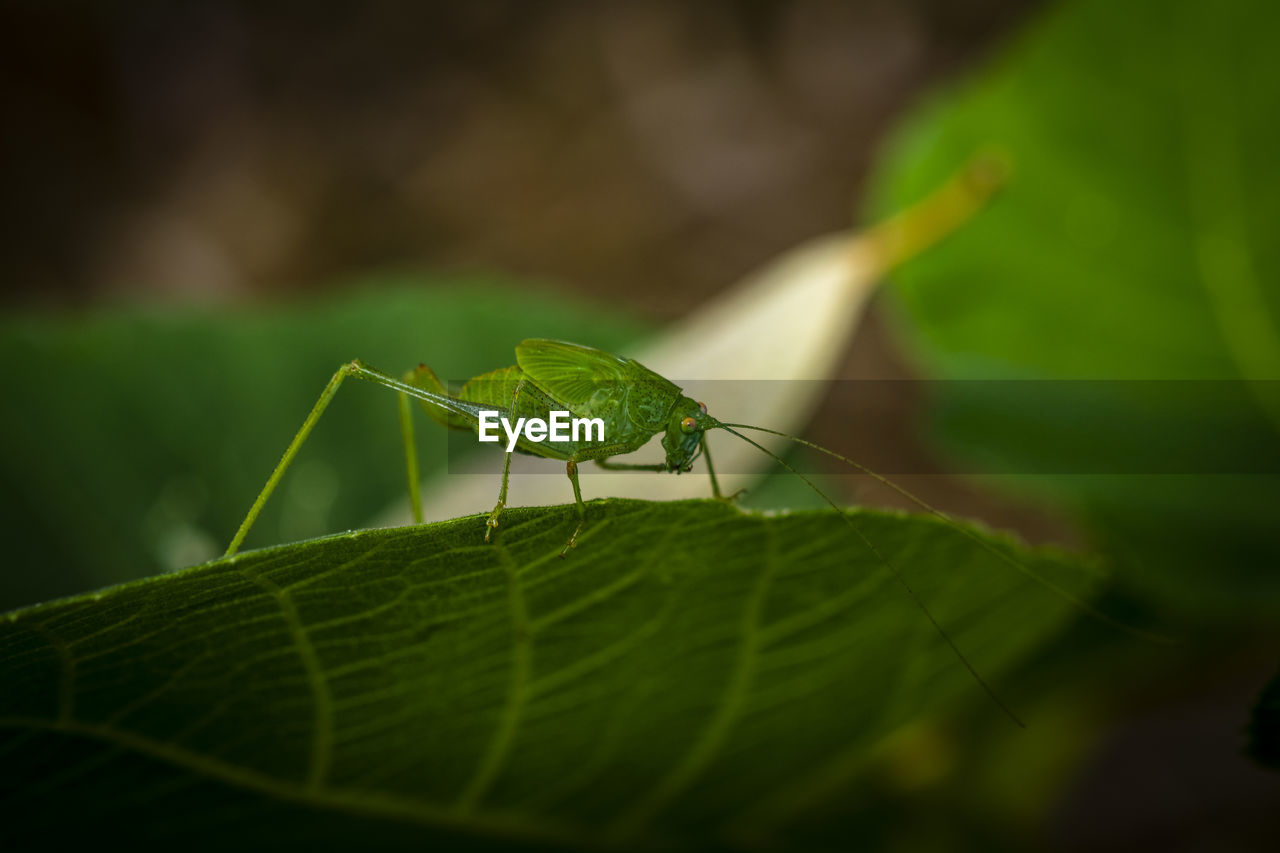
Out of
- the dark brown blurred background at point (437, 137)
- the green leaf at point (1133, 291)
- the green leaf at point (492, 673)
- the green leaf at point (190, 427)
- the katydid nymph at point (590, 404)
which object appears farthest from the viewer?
the dark brown blurred background at point (437, 137)

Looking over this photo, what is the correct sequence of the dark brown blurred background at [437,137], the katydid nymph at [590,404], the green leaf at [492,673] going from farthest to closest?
the dark brown blurred background at [437,137]
the katydid nymph at [590,404]
the green leaf at [492,673]

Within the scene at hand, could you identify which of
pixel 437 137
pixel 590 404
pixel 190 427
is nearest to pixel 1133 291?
pixel 590 404

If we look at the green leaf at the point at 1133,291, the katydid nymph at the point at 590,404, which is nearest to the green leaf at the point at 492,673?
the katydid nymph at the point at 590,404

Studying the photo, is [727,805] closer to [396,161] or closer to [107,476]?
[107,476]

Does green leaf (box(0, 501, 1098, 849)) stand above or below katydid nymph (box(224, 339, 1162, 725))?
below

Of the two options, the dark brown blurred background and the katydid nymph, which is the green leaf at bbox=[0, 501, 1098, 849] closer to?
the katydid nymph

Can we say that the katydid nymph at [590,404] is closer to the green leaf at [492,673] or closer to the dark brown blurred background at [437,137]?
the green leaf at [492,673]

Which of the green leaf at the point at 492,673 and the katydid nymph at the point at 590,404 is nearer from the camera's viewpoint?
the green leaf at the point at 492,673

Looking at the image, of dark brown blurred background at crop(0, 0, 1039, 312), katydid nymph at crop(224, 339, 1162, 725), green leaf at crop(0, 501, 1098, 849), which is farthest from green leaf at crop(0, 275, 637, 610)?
dark brown blurred background at crop(0, 0, 1039, 312)
